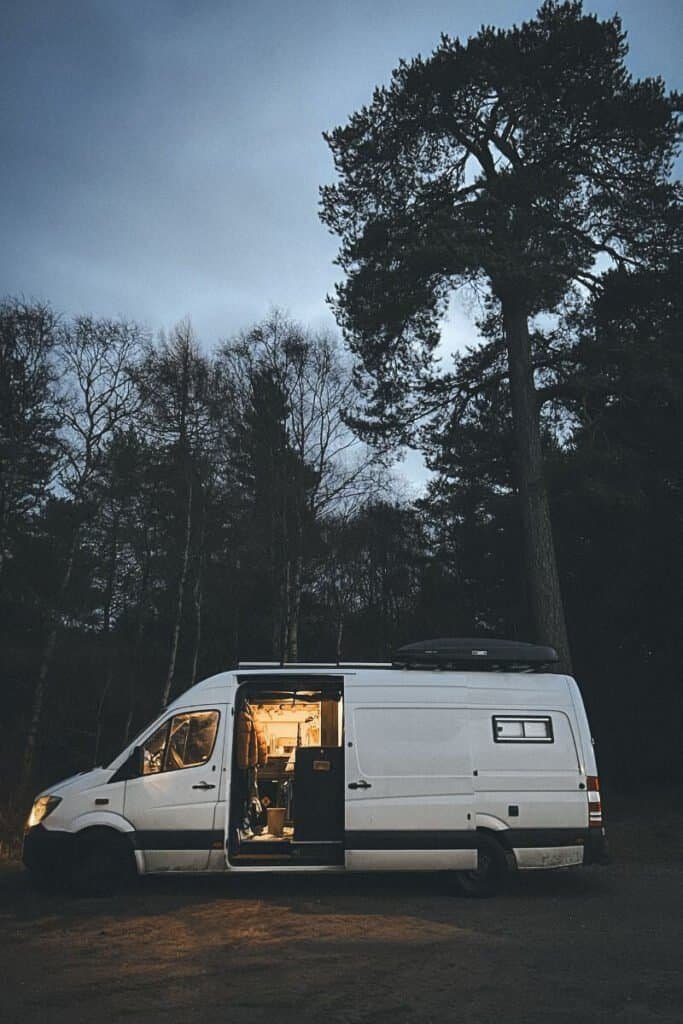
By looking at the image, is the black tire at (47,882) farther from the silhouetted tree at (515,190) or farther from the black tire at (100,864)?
the silhouetted tree at (515,190)

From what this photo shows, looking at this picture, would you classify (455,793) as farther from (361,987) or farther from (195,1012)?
(195,1012)

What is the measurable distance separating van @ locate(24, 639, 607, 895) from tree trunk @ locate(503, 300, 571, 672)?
6748 mm

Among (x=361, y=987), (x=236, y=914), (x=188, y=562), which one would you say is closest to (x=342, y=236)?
(x=188, y=562)

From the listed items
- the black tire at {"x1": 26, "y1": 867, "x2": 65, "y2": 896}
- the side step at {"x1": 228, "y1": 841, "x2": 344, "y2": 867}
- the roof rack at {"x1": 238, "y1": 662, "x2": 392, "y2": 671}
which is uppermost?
the roof rack at {"x1": 238, "y1": 662, "x2": 392, "y2": 671}

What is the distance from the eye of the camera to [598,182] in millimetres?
17656

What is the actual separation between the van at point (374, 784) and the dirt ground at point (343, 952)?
16.6 inches

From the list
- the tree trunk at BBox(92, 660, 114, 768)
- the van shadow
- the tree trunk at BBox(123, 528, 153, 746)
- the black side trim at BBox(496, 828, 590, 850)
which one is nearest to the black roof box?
the black side trim at BBox(496, 828, 590, 850)

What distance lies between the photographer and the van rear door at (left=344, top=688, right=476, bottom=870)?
932 centimetres

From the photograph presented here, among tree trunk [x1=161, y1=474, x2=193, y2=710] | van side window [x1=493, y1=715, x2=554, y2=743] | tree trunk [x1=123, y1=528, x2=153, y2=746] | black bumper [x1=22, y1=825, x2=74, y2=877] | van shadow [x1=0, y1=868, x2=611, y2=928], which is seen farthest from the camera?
tree trunk [x1=123, y1=528, x2=153, y2=746]

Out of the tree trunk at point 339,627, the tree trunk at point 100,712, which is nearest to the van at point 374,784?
the tree trunk at point 100,712

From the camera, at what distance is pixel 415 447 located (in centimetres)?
1953

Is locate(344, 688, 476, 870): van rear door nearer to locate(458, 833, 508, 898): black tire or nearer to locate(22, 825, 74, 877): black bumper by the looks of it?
locate(458, 833, 508, 898): black tire

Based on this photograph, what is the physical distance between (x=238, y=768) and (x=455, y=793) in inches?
90.5

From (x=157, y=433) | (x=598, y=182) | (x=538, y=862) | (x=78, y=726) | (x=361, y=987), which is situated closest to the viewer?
(x=361, y=987)
